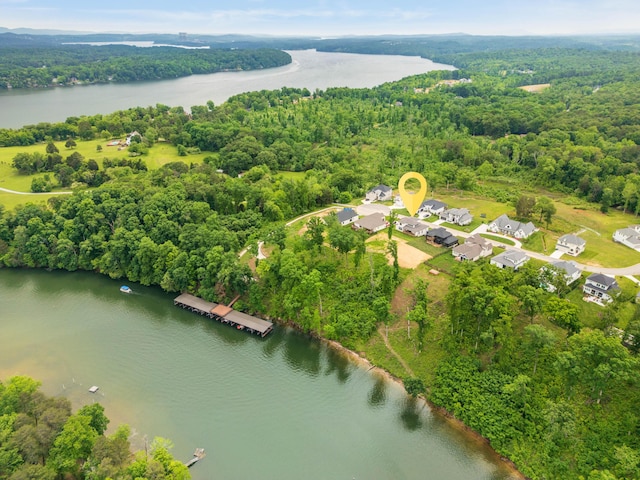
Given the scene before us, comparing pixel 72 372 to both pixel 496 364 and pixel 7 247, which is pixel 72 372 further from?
pixel 496 364

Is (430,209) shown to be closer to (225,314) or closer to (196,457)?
(225,314)

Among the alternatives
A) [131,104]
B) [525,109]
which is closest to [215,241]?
[525,109]

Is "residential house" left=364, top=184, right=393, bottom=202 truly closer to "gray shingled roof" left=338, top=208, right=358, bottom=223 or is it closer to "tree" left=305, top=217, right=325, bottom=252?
"gray shingled roof" left=338, top=208, right=358, bottom=223

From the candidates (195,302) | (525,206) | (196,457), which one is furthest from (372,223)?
(196,457)

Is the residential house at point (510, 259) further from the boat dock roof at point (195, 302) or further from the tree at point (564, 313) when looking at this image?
the boat dock roof at point (195, 302)

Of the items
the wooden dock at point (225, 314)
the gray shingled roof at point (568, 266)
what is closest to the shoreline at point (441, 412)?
the wooden dock at point (225, 314)

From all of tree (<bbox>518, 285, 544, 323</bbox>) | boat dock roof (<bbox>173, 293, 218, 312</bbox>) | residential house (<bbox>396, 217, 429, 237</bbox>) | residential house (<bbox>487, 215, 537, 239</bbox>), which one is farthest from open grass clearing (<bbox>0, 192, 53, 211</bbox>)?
tree (<bbox>518, 285, 544, 323</bbox>)
